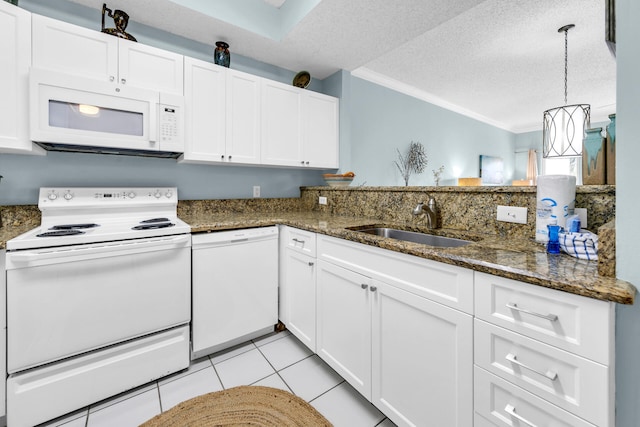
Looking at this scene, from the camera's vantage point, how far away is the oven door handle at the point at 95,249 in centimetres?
127

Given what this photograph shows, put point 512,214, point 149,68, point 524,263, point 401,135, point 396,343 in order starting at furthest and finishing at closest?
point 401,135 → point 149,68 → point 512,214 → point 396,343 → point 524,263

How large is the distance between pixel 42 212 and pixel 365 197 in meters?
2.16

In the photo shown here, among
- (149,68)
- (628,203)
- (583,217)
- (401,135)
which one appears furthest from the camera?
(401,135)

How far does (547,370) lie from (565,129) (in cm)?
307

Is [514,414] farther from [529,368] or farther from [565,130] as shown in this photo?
[565,130]

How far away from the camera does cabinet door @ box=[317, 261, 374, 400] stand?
141 centimetres

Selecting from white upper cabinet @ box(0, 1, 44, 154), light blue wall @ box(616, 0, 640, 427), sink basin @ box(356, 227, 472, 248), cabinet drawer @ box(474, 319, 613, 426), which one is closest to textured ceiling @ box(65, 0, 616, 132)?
white upper cabinet @ box(0, 1, 44, 154)

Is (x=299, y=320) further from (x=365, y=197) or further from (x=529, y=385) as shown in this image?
(x=529, y=385)

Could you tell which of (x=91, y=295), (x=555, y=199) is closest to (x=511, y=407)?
(x=555, y=199)

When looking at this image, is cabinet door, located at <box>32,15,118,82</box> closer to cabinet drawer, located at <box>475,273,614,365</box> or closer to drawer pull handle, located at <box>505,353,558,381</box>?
cabinet drawer, located at <box>475,273,614,365</box>

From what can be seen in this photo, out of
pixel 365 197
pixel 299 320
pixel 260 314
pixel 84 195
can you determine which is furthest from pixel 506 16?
pixel 84 195

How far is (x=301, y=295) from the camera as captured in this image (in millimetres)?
1921

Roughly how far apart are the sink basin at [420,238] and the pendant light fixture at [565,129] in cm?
219

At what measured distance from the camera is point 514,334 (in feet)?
2.81
